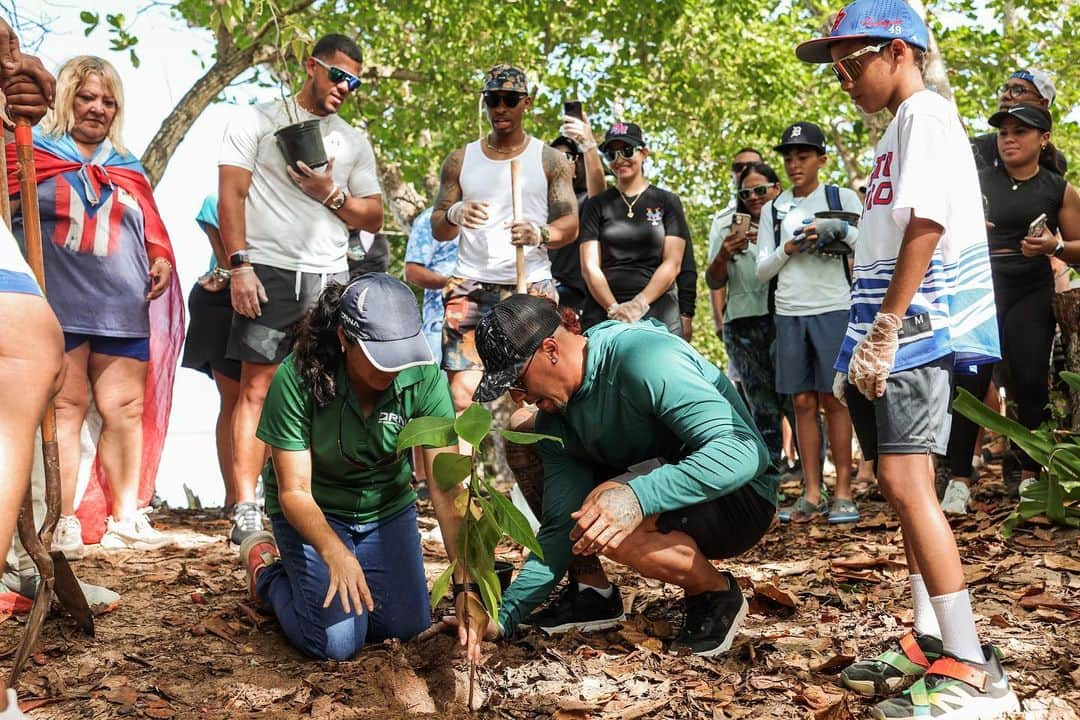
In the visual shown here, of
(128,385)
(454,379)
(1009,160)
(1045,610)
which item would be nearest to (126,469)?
(128,385)

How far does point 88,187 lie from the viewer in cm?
477

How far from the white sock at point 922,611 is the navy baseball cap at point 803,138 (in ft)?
10.2

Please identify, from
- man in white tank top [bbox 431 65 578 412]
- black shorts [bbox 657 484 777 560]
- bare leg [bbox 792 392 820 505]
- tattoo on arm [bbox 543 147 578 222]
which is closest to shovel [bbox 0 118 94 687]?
black shorts [bbox 657 484 777 560]

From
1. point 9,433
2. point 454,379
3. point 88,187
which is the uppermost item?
point 88,187

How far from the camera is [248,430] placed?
486cm

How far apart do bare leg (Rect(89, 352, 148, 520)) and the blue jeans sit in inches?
53.1

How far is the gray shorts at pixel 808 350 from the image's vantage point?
5.46 metres

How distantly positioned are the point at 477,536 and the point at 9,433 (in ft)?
4.02

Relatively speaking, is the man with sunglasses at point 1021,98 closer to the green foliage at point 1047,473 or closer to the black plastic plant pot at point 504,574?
the green foliage at point 1047,473

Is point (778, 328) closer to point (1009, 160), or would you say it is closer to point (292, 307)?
point (1009, 160)

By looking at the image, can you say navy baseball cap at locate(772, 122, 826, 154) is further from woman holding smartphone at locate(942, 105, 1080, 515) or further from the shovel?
the shovel

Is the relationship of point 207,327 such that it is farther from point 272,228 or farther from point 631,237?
point 631,237

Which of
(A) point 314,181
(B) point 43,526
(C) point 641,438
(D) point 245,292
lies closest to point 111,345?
(D) point 245,292

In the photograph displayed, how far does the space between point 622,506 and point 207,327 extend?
11.8 feet
